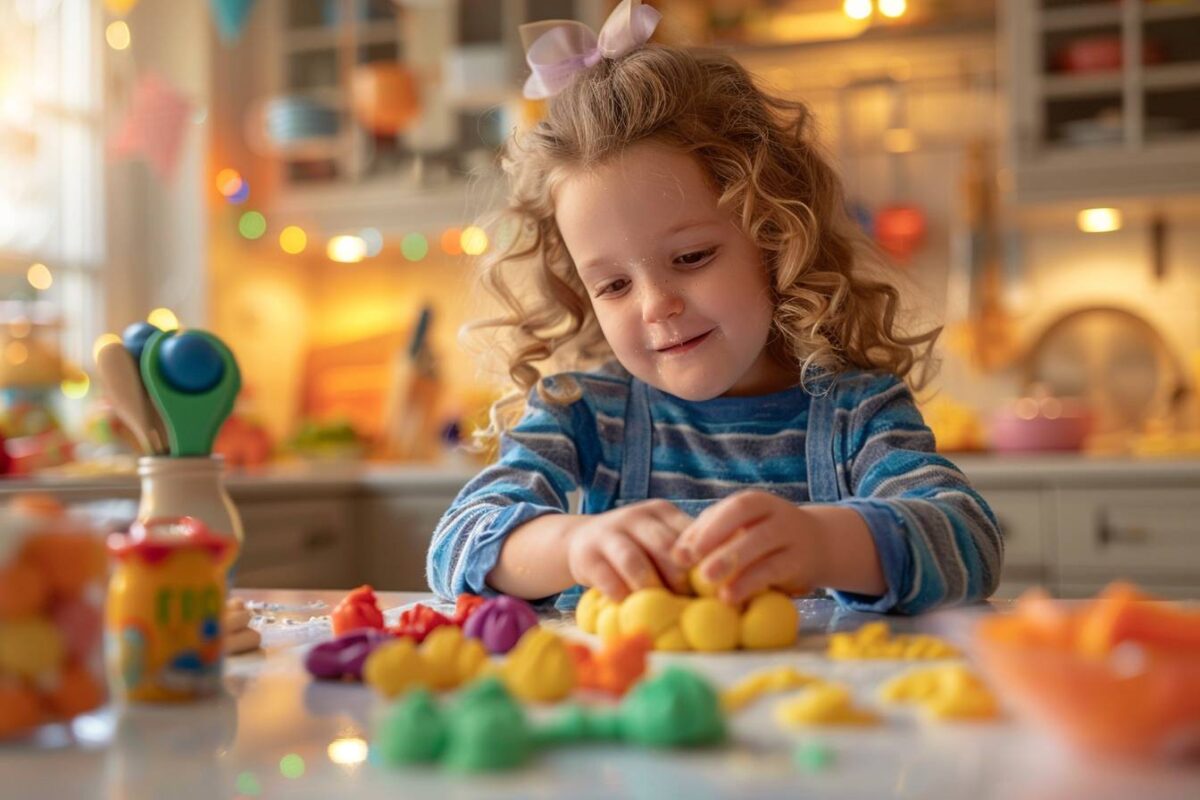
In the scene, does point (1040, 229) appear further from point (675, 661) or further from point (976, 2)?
point (675, 661)

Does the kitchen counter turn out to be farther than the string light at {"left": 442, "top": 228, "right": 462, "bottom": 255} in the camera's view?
No

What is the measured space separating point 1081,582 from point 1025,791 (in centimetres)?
216

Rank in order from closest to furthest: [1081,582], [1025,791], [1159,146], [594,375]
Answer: [1025,791] → [594,375] → [1081,582] → [1159,146]

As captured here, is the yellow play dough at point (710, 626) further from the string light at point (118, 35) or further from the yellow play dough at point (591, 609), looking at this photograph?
the string light at point (118, 35)

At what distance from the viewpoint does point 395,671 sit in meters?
0.58

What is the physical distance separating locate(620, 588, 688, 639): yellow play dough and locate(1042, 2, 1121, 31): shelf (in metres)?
2.53

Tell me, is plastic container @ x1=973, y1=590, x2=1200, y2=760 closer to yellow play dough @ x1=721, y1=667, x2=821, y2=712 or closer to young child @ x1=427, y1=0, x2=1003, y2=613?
yellow play dough @ x1=721, y1=667, x2=821, y2=712

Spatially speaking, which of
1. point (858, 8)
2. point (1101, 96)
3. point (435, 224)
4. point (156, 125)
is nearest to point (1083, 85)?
point (1101, 96)

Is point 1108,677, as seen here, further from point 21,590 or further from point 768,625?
point 21,590

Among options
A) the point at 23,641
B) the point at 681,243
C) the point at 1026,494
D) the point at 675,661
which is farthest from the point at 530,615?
the point at 1026,494

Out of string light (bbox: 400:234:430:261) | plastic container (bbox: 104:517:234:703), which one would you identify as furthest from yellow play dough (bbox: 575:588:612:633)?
string light (bbox: 400:234:430:261)

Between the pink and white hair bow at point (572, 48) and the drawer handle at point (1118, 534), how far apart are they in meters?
1.60

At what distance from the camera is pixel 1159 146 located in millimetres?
2730

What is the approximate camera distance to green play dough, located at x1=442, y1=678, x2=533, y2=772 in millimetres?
449
